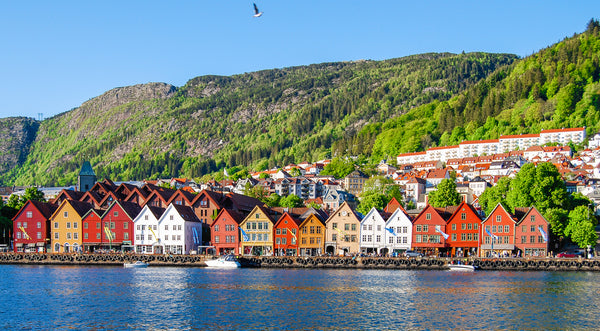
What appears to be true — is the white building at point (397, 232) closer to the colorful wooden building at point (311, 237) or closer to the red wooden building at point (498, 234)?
the colorful wooden building at point (311, 237)

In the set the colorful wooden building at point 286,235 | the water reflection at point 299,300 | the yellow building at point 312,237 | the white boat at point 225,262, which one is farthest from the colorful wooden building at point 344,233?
the water reflection at point 299,300

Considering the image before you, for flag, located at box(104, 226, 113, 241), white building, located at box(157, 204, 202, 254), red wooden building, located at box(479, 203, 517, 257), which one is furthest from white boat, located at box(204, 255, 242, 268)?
red wooden building, located at box(479, 203, 517, 257)

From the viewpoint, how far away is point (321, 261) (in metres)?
99.4

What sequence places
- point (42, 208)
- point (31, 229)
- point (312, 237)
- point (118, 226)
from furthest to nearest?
1. point (42, 208)
2. point (31, 229)
3. point (118, 226)
4. point (312, 237)

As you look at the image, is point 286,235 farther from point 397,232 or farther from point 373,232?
point 397,232

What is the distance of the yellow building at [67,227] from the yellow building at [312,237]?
1512 inches

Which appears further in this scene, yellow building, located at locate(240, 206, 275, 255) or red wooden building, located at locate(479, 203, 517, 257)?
yellow building, located at locate(240, 206, 275, 255)

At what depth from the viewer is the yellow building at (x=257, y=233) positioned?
110375mm

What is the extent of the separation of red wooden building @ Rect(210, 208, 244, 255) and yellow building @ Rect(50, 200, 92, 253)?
2378 centimetres

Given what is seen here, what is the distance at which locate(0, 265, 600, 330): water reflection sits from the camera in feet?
168

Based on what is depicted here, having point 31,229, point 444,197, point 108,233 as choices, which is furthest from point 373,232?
point 31,229

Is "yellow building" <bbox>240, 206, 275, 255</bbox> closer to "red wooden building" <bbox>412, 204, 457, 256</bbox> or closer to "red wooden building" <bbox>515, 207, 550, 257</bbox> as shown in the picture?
"red wooden building" <bbox>412, 204, 457, 256</bbox>

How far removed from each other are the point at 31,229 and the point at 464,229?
73918mm

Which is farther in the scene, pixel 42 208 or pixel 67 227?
pixel 42 208
